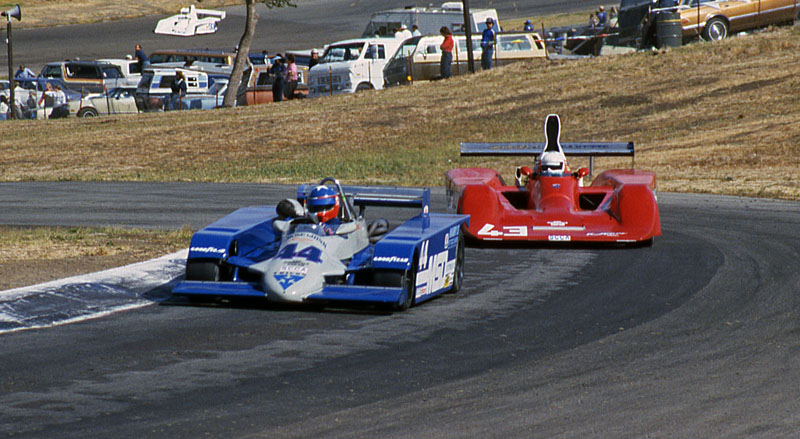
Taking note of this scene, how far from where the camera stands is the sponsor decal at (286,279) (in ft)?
26.4

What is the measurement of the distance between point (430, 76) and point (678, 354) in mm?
29890

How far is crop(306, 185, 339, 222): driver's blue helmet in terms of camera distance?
9.22 m

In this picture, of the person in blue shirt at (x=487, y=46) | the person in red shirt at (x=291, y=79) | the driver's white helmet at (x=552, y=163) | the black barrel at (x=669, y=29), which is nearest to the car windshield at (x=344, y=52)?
the person in red shirt at (x=291, y=79)

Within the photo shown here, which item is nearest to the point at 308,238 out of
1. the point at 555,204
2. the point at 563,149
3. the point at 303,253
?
the point at 303,253

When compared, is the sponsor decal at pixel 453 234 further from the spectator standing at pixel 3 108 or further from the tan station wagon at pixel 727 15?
the spectator standing at pixel 3 108

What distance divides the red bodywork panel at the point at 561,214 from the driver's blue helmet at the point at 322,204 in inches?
115

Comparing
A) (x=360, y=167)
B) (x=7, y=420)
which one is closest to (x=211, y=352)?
(x=7, y=420)

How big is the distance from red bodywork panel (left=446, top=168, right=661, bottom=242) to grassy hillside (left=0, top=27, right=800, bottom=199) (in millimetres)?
7143

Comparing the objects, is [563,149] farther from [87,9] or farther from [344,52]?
[87,9]

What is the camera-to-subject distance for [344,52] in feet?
118

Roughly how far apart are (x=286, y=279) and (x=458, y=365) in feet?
6.29

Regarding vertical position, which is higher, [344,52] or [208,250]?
[344,52]

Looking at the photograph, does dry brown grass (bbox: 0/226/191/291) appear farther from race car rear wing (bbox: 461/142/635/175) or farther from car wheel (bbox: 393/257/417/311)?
race car rear wing (bbox: 461/142/635/175)

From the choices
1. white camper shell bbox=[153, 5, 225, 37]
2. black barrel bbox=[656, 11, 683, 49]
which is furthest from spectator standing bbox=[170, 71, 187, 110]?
white camper shell bbox=[153, 5, 225, 37]
